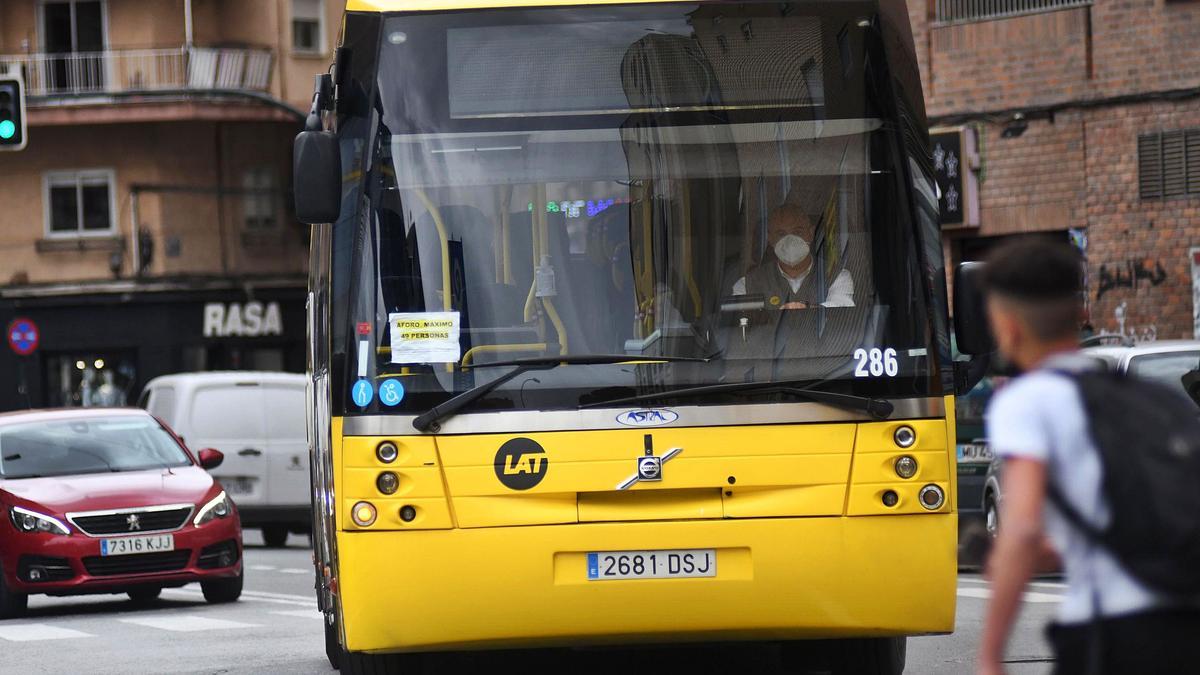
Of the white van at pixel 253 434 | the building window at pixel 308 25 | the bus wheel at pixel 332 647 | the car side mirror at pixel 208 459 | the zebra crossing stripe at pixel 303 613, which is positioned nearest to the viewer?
the bus wheel at pixel 332 647

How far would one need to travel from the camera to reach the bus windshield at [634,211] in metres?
8.68

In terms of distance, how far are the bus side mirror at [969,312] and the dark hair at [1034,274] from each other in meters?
4.47

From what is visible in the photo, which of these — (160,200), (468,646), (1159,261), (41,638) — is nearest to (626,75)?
(468,646)

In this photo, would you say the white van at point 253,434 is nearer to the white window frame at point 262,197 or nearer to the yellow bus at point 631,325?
the yellow bus at point 631,325

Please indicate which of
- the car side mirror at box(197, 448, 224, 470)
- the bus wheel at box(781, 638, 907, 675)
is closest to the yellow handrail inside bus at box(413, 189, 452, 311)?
the bus wheel at box(781, 638, 907, 675)

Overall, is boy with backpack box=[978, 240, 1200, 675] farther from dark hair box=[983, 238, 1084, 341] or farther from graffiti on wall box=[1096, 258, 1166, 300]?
graffiti on wall box=[1096, 258, 1166, 300]

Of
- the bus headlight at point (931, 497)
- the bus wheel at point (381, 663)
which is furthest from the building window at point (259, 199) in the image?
the bus headlight at point (931, 497)

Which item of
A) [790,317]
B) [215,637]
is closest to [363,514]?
[790,317]

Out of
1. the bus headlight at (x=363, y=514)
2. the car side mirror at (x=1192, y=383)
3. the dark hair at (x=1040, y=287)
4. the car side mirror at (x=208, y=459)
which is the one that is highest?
the dark hair at (x=1040, y=287)

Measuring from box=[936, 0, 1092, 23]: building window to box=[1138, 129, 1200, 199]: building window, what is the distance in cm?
169

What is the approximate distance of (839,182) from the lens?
884 centimetres

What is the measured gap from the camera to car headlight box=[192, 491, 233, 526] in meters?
16.6

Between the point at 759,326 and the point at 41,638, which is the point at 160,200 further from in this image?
the point at 759,326

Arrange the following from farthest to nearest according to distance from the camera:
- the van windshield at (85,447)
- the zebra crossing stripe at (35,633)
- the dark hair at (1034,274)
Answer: the van windshield at (85,447)
the zebra crossing stripe at (35,633)
the dark hair at (1034,274)
